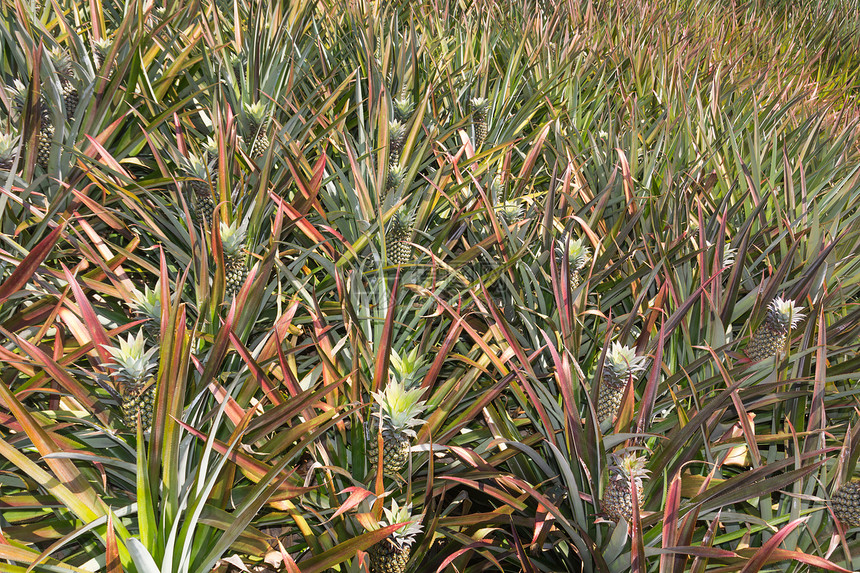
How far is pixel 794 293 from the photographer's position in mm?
1526

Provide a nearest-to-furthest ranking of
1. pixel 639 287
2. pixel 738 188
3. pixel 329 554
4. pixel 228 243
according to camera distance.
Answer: pixel 329 554 < pixel 228 243 < pixel 639 287 < pixel 738 188

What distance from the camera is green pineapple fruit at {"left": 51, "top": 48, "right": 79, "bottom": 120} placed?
5.52 feet

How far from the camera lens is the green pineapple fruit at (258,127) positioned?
1821 millimetres

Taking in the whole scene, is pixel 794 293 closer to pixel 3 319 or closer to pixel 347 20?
pixel 3 319

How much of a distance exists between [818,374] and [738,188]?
1182mm

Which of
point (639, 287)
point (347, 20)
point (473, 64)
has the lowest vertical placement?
point (639, 287)

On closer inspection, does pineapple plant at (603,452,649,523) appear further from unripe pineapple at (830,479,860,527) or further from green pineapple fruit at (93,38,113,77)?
green pineapple fruit at (93,38,113,77)

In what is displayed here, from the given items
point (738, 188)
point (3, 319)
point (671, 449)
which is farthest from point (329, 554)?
point (738, 188)

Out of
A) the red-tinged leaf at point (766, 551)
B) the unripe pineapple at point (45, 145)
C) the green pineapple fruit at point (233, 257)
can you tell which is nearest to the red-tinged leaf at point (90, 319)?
the green pineapple fruit at point (233, 257)

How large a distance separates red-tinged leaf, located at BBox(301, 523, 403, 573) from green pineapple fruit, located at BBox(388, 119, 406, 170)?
1218 millimetres

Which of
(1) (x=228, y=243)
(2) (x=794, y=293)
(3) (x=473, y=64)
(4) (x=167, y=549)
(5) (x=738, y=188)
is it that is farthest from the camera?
(3) (x=473, y=64)

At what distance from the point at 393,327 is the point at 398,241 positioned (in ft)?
1.57

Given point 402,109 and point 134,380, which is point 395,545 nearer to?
point 134,380

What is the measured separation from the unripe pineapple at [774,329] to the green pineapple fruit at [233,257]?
1.34 metres
